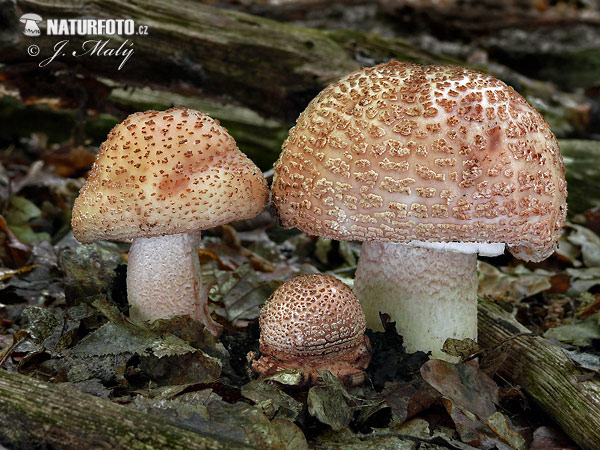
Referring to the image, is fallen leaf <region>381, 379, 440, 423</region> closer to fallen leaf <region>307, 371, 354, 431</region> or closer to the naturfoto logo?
fallen leaf <region>307, 371, 354, 431</region>

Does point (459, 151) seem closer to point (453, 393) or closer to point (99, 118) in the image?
point (453, 393)

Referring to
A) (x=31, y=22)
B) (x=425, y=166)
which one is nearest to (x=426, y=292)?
(x=425, y=166)

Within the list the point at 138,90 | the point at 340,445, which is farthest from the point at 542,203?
the point at 138,90

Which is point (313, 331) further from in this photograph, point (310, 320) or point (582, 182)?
point (582, 182)

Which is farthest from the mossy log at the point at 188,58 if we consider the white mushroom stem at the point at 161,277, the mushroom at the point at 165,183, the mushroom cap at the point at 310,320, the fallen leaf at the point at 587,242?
the mushroom cap at the point at 310,320

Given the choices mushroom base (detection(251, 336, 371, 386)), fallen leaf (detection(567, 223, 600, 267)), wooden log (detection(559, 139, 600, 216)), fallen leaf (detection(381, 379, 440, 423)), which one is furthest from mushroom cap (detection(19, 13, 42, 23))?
wooden log (detection(559, 139, 600, 216))

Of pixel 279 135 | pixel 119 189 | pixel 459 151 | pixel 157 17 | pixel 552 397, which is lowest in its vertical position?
pixel 552 397
